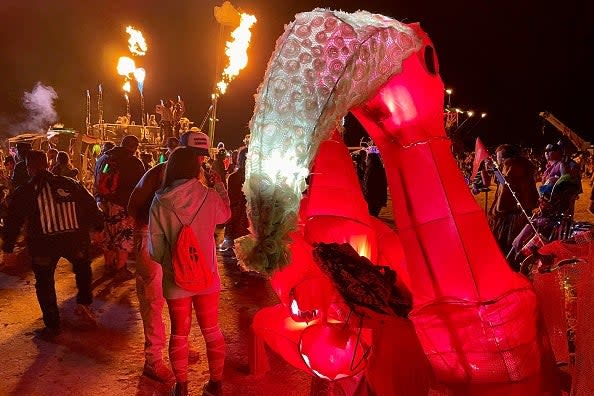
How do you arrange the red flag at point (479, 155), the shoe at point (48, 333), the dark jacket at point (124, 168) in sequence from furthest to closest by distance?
the dark jacket at point (124, 168)
the shoe at point (48, 333)
the red flag at point (479, 155)

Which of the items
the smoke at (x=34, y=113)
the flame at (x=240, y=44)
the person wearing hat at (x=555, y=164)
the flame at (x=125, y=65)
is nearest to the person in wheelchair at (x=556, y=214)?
the person wearing hat at (x=555, y=164)

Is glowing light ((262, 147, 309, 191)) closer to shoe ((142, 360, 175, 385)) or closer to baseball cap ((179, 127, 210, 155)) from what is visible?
baseball cap ((179, 127, 210, 155))

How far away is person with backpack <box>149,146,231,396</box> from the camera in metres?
3.75

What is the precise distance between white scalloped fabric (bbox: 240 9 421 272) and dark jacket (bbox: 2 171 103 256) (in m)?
4.31

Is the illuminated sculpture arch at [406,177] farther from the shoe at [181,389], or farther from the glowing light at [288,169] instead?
the shoe at [181,389]

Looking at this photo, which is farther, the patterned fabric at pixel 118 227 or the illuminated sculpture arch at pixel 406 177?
the patterned fabric at pixel 118 227

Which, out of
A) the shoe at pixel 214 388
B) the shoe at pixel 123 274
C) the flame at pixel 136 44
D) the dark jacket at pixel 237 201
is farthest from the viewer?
the flame at pixel 136 44

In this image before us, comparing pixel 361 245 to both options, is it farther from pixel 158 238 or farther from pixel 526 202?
pixel 526 202

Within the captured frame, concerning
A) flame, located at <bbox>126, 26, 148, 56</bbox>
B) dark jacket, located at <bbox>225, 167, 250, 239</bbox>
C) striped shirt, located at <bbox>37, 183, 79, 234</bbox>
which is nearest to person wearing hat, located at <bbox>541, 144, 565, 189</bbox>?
dark jacket, located at <bbox>225, 167, 250, 239</bbox>

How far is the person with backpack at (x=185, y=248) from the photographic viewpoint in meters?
3.75

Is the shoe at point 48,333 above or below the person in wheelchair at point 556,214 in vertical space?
below

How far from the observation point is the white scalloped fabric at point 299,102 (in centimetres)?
181

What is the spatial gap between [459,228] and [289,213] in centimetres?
68

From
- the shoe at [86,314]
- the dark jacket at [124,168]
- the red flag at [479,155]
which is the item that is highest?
the dark jacket at [124,168]
